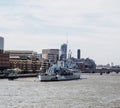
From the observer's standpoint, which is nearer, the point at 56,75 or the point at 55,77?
the point at 55,77

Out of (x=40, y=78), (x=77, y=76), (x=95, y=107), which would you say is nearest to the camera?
(x=95, y=107)

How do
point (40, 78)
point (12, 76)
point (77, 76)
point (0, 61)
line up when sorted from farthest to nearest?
point (0, 61), point (77, 76), point (12, 76), point (40, 78)

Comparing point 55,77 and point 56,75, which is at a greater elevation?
point 56,75

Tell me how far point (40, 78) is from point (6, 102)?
241 feet

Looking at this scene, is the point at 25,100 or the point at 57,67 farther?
the point at 57,67

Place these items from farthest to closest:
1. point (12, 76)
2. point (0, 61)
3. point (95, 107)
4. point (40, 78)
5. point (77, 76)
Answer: point (0, 61) < point (77, 76) < point (12, 76) < point (40, 78) < point (95, 107)

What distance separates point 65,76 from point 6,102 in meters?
89.4

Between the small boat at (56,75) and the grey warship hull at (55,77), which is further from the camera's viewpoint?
the small boat at (56,75)

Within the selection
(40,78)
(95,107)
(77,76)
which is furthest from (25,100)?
(77,76)

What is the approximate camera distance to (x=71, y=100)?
69.4 meters

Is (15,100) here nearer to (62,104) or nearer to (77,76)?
(62,104)

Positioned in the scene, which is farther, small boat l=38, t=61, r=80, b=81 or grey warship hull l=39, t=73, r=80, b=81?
small boat l=38, t=61, r=80, b=81

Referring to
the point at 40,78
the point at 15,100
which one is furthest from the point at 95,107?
the point at 40,78

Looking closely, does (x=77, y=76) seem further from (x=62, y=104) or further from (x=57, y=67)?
(x=62, y=104)
